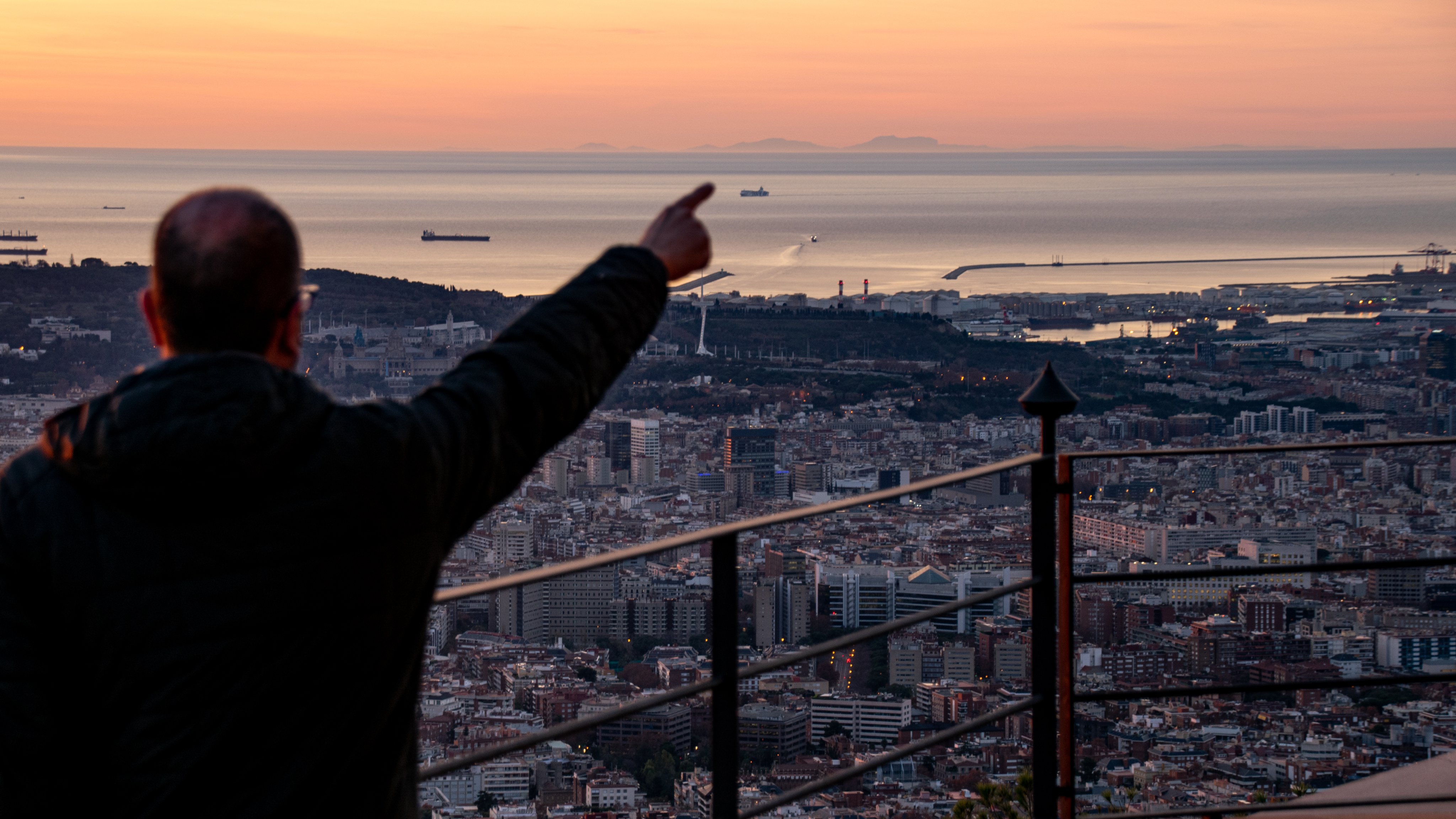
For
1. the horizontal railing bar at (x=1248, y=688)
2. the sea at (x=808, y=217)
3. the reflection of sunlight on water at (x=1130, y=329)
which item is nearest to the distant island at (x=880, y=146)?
the sea at (x=808, y=217)

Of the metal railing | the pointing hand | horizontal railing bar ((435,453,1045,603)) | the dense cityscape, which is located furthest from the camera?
the dense cityscape

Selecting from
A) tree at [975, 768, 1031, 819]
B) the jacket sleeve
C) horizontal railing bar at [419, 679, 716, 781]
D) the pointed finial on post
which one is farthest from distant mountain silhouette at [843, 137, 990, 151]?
the jacket sleeve

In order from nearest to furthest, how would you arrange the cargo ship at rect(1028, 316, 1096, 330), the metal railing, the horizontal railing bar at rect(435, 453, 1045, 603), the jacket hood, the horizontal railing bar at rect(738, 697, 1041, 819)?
the jacket hood < the horizontal railing bar at rect(435, 453, 1045, 603) < the metal railing < the horizontal railing bar at rect(738, 697, 1041, 819) < the cargo ship at rect(1028, 316, 1096, 330)

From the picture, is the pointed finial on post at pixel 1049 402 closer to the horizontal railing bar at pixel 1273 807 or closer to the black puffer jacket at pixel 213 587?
the horizontal railing bar at pixel 1273 807

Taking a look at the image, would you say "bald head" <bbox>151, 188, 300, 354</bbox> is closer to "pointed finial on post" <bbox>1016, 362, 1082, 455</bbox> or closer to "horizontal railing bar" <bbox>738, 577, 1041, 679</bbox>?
"horizontal railing bar" <bbox>738, 577, 1041, 679</bbox>

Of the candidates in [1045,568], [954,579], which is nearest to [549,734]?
[1045,568]

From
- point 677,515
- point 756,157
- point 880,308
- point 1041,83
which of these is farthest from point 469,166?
point 677,515

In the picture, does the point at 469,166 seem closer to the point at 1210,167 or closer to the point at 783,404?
the point at 1210,167
